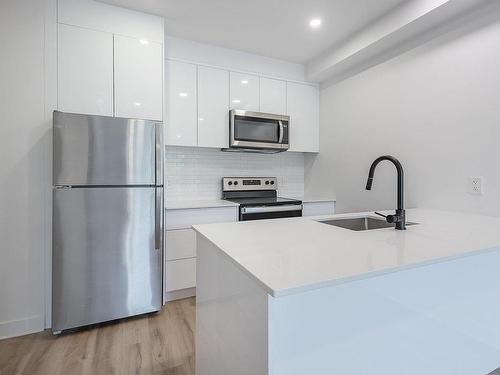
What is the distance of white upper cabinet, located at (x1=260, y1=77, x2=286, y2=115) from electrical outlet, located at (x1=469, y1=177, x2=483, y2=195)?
Result: 6.51 ft

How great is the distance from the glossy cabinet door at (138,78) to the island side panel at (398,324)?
6.81 feet

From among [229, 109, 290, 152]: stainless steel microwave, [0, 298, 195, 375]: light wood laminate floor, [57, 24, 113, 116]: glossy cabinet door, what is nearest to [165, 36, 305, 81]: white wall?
[229, 109, 290, 152]: stainless steel microwave

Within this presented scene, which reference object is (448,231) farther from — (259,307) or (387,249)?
(259,307)

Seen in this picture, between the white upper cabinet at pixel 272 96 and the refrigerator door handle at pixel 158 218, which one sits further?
the white upper cabinet at pixel 272 96

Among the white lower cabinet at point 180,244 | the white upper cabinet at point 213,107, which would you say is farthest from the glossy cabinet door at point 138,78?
the white lower cabinet at point 180,244

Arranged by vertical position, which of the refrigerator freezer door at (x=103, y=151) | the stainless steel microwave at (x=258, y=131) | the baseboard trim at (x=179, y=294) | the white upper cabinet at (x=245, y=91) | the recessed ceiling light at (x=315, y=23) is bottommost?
the baseboard trim at (x=179, y=294)

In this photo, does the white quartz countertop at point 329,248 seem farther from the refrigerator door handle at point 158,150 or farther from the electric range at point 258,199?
the electric range at point 258,199

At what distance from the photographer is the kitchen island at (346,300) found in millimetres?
797

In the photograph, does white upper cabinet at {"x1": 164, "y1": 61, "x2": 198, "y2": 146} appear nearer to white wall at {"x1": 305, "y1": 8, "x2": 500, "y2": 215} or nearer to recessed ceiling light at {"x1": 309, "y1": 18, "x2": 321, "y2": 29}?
recessed ceiling light at {"x1": 309, "y1": 18, "x2": 321, "y2": 29}

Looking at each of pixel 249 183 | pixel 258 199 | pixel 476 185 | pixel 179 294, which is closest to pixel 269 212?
pixel 258 199

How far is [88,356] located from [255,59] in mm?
3071

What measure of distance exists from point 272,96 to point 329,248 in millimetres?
2549

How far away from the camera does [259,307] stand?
0.81 meters

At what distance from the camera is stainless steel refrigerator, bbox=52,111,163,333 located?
1.92 meters
